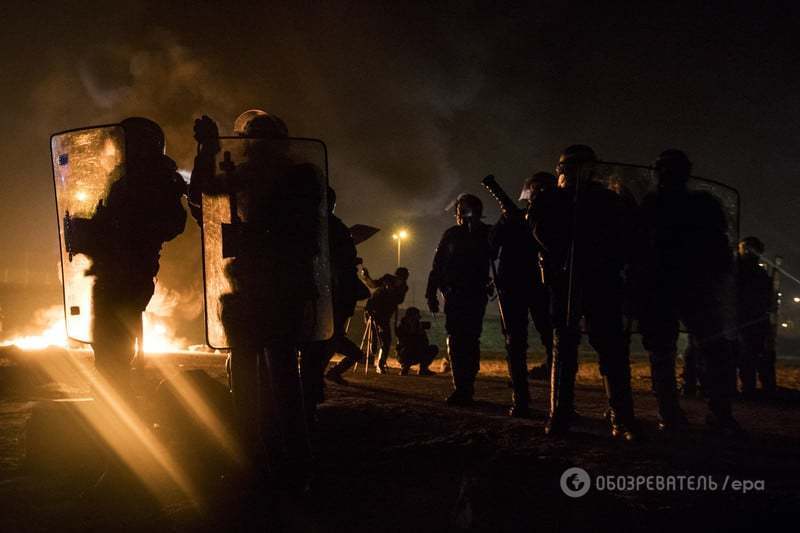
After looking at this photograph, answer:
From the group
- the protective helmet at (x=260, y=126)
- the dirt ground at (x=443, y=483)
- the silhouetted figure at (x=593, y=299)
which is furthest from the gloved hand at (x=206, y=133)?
the silhouetted figure at (x=593, y=299)

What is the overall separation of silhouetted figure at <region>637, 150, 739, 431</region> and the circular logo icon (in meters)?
1.85

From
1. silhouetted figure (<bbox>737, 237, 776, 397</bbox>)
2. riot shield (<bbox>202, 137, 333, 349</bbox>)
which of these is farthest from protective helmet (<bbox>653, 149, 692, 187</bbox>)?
silhouetted figure (<bbox>737, 237, 776, 397</bbox>)

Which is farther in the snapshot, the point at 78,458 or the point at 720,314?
the point at 720,314

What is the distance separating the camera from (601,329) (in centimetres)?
367

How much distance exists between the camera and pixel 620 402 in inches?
143

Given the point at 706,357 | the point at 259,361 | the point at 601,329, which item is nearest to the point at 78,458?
the point at 259,361

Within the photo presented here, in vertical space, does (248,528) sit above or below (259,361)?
below

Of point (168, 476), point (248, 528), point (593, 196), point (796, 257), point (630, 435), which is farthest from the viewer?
point (796, 257)

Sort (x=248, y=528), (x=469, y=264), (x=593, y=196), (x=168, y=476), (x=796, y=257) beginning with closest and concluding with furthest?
(x=248, y=528) → (x=168, y=476) → (x=593, y=196) → (x=469, y=264) → (x=796, y=257)

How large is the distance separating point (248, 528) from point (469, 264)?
402cm

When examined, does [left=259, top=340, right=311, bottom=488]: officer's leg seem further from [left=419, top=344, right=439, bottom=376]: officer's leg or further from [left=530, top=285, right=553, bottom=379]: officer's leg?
[left=419, top=344, right=439, bottom=376]: officer's leg

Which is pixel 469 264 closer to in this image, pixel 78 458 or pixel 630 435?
pixel 630 435

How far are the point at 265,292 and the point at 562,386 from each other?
7.94ft

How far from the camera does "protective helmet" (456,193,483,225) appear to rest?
18.5 feet
